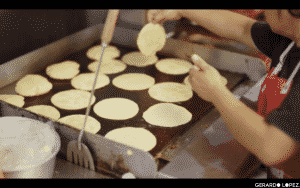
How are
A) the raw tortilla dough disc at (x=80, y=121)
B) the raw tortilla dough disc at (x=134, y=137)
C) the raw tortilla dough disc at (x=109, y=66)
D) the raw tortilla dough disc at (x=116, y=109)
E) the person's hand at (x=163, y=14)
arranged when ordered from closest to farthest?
the raw tortilla dough disc at (x=134, y=137), the raw tortilla dough disc at (x=80, y=121), the raw tortilla dough disc at (x=116, y=109), the person's hand at (x=163, y=14), the raw tortilla dough disc at (x=109, y=66)

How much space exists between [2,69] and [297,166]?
5.78 feet

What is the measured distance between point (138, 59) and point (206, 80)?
118cm

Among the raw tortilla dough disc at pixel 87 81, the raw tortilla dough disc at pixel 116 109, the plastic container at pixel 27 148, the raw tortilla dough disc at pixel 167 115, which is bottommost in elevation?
the raw tortilla dough disc at pixel 167 115

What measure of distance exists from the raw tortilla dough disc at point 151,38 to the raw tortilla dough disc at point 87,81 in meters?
0.37

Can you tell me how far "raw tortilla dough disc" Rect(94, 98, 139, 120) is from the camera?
6.47 feet

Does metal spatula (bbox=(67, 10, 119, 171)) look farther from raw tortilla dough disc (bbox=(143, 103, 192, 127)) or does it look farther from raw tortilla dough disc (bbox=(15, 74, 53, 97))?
raw tortilla dough disc (bbox=(15, 74, 53, 97))

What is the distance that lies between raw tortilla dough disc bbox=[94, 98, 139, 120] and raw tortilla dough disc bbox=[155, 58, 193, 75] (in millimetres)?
535

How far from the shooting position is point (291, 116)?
1.19m

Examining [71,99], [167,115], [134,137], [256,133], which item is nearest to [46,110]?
[71,99]

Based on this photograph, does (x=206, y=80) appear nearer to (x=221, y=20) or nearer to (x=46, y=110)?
(x=221, y=20)

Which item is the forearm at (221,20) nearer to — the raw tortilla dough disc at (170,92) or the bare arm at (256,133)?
the raw tortilla dough disc at (170,92)

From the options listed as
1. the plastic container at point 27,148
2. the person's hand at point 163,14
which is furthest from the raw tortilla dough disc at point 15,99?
the person's hand at point 163,14

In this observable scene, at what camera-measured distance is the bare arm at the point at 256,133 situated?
1246 millimetres
